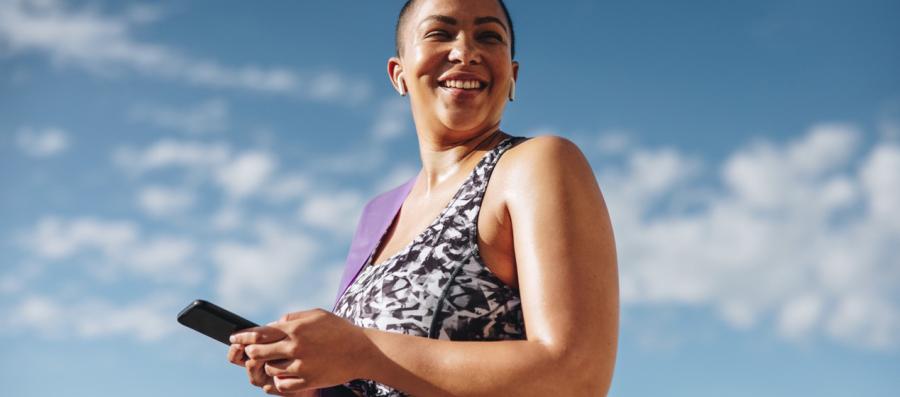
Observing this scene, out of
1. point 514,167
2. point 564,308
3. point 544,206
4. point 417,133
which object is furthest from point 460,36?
point 564,308

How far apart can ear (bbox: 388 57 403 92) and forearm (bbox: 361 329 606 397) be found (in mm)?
1438

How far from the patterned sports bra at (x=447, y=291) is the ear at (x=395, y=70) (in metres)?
0.79

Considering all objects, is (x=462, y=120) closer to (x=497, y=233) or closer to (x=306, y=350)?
(x=497, y=233)

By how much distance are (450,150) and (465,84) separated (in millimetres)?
284

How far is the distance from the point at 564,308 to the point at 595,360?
6.8 inches

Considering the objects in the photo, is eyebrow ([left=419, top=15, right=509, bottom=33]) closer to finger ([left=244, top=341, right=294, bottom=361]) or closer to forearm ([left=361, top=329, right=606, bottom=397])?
forearm ([left=361, top=329, right=606, bottom=397])

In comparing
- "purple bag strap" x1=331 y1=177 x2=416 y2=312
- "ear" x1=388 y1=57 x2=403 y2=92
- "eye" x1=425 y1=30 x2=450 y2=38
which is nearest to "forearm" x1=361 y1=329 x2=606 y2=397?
"purple bag strap" x1=331 y1=177 x2=416 y2=312

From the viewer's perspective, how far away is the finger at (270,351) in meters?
2.38

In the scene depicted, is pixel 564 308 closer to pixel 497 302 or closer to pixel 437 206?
pixel 497 302

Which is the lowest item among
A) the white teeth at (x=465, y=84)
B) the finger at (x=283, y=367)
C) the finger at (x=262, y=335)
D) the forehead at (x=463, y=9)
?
the finger at (x=283, y=367)

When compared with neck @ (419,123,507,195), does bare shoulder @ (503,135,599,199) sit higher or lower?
lower

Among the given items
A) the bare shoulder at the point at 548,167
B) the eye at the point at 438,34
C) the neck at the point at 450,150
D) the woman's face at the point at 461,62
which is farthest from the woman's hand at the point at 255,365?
the eye at the point at 438,34

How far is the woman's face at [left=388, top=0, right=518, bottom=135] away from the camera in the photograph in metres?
3.28

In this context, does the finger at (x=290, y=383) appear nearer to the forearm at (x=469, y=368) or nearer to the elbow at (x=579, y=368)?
the forearm at (x=469, y=368)
